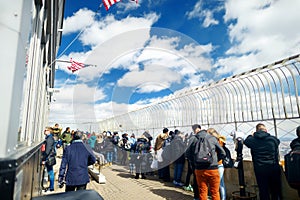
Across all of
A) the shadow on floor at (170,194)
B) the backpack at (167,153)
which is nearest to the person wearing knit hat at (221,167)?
the shadow on floor at (170,194)

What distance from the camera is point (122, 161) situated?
Result: 40.0 feet

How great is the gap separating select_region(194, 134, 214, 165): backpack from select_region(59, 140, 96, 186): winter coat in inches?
80.4

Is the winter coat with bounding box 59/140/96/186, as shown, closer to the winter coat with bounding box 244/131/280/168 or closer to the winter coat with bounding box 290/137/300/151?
the winter coat with bounding box 244/131/280/168

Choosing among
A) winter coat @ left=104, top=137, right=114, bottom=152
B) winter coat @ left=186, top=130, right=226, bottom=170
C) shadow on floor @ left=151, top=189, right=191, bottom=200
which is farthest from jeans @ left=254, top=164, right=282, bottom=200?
winter coat @ left=104, top=137, right=114, bottom=152

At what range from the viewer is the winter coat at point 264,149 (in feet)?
13.7

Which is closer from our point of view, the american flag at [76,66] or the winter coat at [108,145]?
the american flag at [76,66]

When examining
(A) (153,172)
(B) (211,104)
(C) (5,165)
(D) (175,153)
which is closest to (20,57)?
(C) (5,165)

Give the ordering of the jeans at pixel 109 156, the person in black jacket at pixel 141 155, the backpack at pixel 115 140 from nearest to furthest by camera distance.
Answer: the person in black jacket at pixel 141 155 < the jeans at pixel 109 156 < the backpack at pixel 115 140

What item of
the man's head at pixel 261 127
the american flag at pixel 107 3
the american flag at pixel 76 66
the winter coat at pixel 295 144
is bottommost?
the winter coat at pixel 295 144

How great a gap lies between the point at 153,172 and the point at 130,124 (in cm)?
391

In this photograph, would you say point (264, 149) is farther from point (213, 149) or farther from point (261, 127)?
point (213, 149)

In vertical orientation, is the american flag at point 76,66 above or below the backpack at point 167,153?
above

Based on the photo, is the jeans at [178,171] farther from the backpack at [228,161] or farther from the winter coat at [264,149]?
the winter coat at [264,149]

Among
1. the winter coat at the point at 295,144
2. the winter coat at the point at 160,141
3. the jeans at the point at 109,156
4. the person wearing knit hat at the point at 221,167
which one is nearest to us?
the winter coat at the point at 295,144
